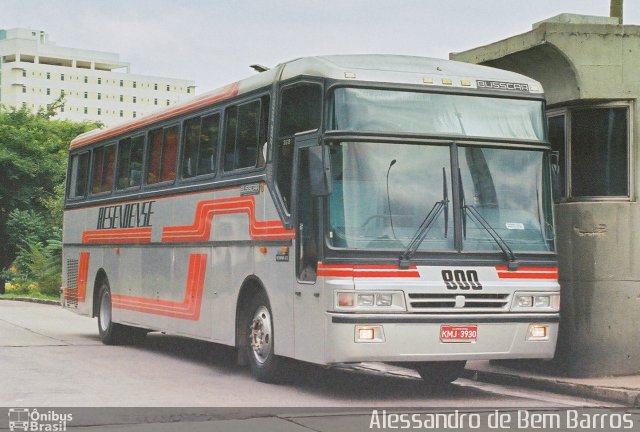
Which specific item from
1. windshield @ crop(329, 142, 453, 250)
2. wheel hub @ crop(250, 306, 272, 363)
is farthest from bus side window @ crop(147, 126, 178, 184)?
windshield @ crop(329, 142, 453, 250)

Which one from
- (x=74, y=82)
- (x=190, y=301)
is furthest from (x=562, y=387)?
(x=74, y=82)

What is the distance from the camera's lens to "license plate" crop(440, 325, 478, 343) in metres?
12.0

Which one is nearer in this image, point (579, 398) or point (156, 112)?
point (579, 398)

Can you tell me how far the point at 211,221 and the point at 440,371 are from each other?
3468 millimetres

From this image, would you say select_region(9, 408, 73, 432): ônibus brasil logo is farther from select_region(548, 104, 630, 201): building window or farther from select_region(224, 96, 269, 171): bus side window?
select_region(548, 104, 630, 201): building window

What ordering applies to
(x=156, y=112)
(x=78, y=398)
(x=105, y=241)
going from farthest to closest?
(x=105, y=241) → (x=156, y=112) → (x=78, y=398)

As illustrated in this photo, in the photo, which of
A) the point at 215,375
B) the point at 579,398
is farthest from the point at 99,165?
the point at 579,398

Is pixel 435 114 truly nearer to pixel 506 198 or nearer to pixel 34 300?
pixel 506 198

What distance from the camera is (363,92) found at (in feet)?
40.5

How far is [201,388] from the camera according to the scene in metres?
13.0

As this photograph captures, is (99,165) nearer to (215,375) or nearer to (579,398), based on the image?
(215,375)

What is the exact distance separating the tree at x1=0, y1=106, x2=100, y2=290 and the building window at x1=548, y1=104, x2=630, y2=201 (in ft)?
119

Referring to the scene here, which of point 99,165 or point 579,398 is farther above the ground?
point 99,165

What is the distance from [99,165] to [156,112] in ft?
9.81
